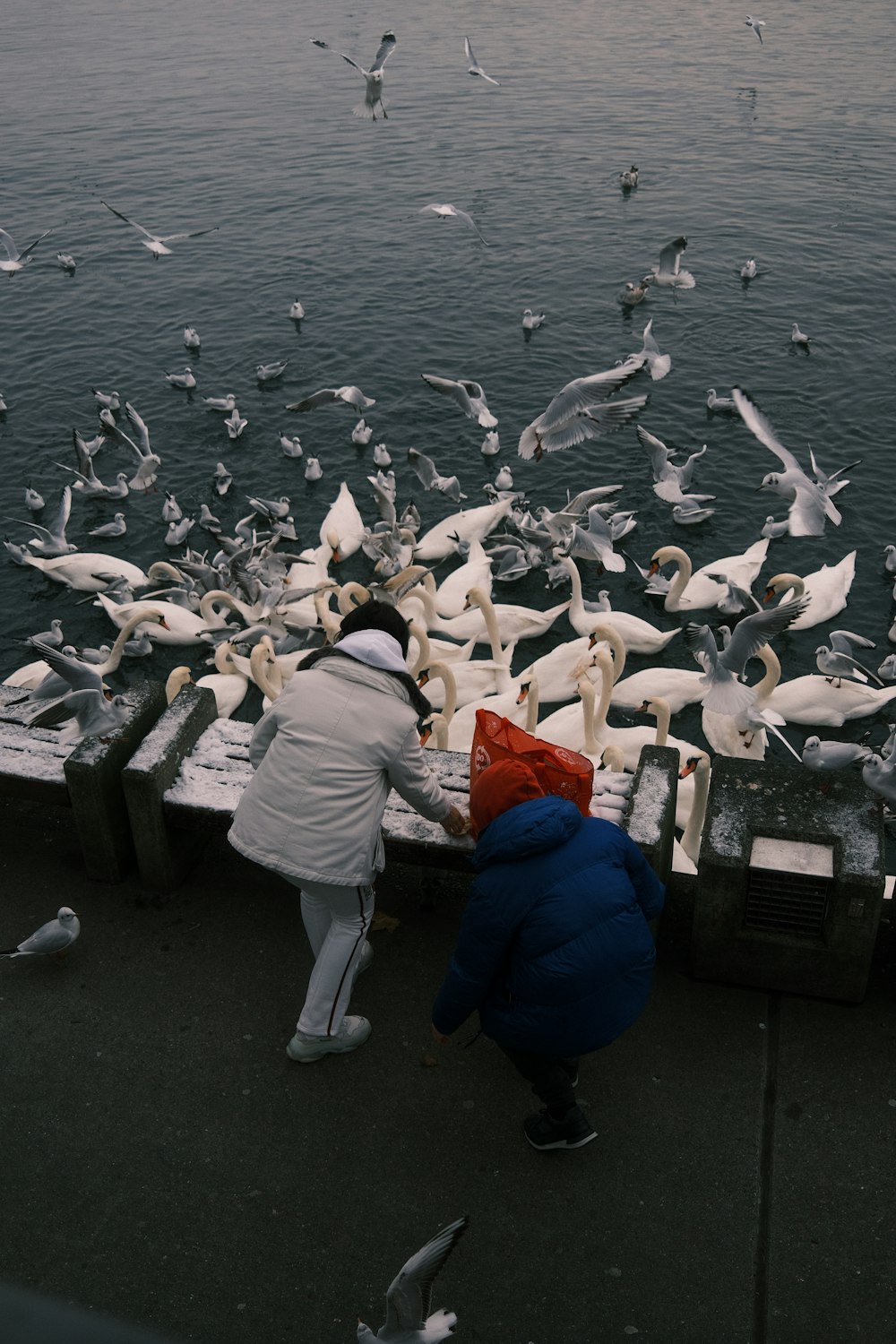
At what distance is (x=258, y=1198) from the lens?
199 inches

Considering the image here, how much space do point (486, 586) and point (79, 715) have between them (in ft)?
22.7

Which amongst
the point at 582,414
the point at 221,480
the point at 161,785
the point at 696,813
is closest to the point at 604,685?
the point at 696,813

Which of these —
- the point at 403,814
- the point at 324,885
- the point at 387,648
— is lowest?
the point at 403,814

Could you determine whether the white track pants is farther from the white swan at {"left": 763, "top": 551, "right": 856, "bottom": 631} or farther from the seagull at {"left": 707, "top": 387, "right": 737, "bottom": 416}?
the seagull at {"left": 707, "top": 387, "right": 737, "bottom": 416}

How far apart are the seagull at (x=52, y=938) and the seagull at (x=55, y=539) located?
959 cm

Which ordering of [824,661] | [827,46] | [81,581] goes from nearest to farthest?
[824,661] < [81,581] < [827,46]

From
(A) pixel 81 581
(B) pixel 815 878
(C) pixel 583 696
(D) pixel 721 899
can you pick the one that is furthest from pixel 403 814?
(A) pixel 81 581

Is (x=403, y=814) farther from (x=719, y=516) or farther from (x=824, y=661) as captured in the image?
(x=719, y=516)

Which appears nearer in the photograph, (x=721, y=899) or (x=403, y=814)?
(x=721, y=899)

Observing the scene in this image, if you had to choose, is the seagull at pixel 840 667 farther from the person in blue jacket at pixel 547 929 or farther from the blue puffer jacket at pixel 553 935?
the blue puffer jacket at pixel 553 935

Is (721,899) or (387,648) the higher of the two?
(387,648)

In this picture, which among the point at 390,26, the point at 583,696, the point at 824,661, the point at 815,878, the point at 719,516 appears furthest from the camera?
the point at 390,26

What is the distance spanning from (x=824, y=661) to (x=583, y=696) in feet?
10.6

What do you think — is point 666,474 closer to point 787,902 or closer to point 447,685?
point 447,685
